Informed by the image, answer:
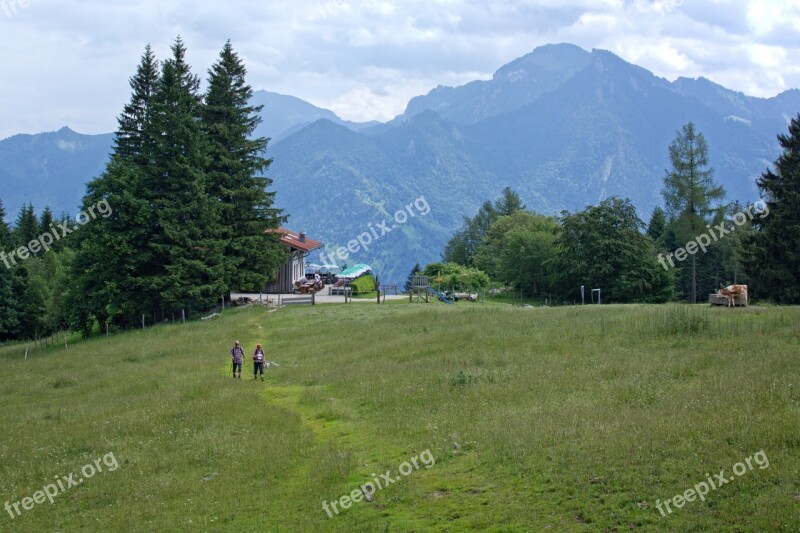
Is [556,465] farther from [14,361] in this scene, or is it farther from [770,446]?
[14,361]

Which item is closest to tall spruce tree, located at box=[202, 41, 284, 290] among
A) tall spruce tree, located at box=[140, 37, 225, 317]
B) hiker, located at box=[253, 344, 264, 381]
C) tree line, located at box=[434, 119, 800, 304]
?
tall spruce tree, located at box=[140, 37, 225, 317]

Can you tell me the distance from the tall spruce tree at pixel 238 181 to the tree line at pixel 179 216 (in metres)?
0.08

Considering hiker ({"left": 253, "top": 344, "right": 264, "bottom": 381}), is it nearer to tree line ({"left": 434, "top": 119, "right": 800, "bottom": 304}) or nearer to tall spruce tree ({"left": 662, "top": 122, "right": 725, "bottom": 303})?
tree line ({"left": 434, "top": 119, "right": 800, "bottom": 304})

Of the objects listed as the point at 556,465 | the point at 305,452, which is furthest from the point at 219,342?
the point at 556,465

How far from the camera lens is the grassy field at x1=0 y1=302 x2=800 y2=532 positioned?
11320 millimetres

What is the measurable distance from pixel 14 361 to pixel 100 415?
2288 cm

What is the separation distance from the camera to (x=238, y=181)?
176 ft

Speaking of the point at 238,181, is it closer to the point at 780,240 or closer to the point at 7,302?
the point at 7,302

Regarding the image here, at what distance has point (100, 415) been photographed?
2198cm

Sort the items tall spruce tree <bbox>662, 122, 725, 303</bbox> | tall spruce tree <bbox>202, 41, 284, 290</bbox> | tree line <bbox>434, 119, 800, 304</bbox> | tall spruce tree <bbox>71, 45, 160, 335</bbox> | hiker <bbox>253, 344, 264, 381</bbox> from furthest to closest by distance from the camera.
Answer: tall spruce tree <bbox>662, 122, 725, 303</bbox>
tall spruce tree <bbox>202, 41, 284, 290</bbox>
tree line <bbox>434, 119, 800, 304</bbox>
tall spruce tree <bbox>71, 45, 160, 335</bbox>
hiker <bbox>253, 344, 264, 381</bbox>

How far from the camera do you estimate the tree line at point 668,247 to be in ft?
158

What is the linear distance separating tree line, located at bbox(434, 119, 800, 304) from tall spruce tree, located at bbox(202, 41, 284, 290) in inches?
828

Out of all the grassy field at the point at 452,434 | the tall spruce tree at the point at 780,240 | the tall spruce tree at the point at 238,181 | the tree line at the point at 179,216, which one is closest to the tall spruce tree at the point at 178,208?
the tree line at the point at 179,216

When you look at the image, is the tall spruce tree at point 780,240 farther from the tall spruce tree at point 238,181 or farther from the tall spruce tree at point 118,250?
the tall spruce tree at point 118,250
